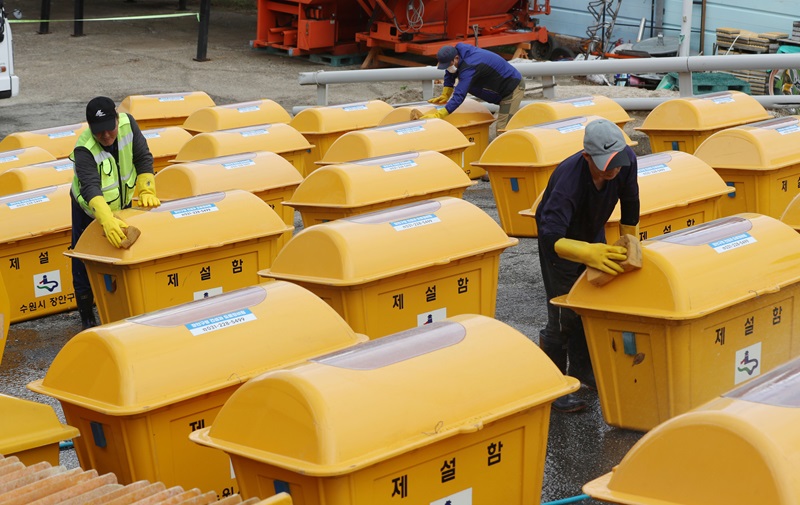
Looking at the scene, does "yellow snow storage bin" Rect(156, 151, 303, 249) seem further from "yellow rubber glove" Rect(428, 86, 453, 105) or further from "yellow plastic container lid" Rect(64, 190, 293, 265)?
"yellow rubber glove" Rect(428, 86, 453, 105)

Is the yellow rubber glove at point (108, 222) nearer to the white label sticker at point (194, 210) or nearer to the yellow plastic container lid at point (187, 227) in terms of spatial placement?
the yellow plastic container lid at point (187, 227)

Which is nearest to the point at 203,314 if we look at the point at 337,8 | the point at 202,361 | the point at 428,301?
the point at 202,361

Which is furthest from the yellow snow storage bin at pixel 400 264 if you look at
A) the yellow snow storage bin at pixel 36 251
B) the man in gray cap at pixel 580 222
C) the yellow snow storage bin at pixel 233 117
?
the yellow snow storage bin at pixel 233 117

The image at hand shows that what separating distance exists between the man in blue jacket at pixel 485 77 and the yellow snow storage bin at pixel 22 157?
14.2 feet

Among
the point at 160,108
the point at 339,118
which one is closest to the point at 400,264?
the point at 339,118

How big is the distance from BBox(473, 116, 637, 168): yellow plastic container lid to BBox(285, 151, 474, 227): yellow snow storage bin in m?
0.76

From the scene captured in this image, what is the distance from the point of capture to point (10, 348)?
25.2 ft

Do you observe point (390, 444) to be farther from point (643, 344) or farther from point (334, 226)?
point (334, 226)

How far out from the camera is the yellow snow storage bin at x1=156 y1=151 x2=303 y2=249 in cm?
848

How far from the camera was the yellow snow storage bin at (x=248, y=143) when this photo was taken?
9.83m

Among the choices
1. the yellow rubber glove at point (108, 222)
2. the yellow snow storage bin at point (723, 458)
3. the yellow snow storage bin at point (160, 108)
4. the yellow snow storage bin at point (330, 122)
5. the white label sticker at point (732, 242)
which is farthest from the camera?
the yellow snow storage bin at point (160, 108)

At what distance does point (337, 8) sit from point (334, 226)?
14885 millimetres

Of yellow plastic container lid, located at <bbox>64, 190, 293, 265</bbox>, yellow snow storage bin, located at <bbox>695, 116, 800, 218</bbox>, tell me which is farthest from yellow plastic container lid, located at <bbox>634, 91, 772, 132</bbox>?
yellow plastic container lid, located at <bbox>64, 190, 293, 265</bbox>

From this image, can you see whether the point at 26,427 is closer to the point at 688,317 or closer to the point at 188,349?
the point at 188,349
